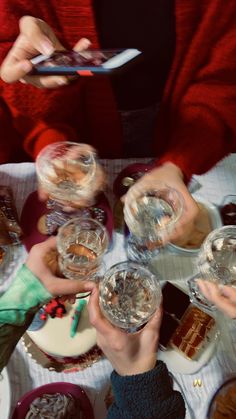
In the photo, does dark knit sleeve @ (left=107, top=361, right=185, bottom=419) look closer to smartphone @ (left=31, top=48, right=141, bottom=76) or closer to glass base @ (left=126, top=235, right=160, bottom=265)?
glass base @ (left=126, top=235, right=160, bottom=265)

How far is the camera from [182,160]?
0.86 meters

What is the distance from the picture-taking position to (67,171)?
2.65 feet

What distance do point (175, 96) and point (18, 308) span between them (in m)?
0.55

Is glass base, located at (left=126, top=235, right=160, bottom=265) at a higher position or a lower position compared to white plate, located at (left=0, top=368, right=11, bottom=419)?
higher

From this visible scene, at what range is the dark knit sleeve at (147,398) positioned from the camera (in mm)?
612

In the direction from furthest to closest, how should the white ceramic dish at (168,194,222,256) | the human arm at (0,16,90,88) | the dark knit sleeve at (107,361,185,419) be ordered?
the white ceramic dish at (168,194,222,256), the human arm at (0,16,90,88), the dark knit sleeve at (107,361,185,419)

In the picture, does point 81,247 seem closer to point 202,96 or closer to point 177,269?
point 177,269

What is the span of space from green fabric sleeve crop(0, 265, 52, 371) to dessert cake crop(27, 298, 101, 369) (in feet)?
0.31

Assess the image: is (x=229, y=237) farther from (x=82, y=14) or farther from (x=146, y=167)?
(x=82, y=14)

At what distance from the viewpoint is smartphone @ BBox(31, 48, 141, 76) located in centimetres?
64

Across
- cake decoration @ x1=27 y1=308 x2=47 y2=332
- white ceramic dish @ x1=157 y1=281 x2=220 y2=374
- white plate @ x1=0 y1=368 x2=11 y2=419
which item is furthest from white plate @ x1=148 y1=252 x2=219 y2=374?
white plate @ x1=0 y1=368 x2=11 y2=419

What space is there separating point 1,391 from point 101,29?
66 cm

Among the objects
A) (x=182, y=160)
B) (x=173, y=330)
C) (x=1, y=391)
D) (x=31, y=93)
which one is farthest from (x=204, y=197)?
(x=1, y=391)

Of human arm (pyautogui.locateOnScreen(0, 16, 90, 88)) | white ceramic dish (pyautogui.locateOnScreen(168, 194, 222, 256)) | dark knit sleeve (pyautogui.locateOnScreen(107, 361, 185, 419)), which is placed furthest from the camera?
white ceramic dish (pyautogui.locateOnScreen(168, 194, 222, 256))
